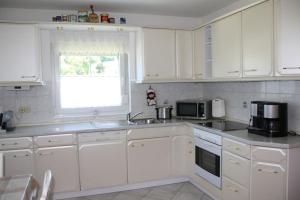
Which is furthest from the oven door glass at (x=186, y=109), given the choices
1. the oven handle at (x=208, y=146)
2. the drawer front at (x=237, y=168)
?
the drawer front at (x=237, y=168)

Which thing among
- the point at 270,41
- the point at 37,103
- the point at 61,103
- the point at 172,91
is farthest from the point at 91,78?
the point at 270,41

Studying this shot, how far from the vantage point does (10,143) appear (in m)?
3.02

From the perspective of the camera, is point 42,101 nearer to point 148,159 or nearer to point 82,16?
point 82,16

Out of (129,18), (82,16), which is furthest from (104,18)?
(129,18)

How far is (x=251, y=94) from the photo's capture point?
3.30 meters

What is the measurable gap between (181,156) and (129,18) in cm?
204

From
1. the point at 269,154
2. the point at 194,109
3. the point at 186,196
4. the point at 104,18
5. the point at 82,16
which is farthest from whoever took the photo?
the point at 194,109

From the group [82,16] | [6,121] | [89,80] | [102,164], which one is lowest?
[102,164]

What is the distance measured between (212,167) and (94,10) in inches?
97.6

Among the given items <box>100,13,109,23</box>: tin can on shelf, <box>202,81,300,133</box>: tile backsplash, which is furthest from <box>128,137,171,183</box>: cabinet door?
<box>100,13,109,23</box>: tin can on shelf

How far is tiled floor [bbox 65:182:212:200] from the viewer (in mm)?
3266

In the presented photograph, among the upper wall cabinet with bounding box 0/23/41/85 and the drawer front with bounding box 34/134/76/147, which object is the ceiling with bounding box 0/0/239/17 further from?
the drawer front with bounding box 34/134/76/147

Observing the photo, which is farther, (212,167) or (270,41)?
(212,167)

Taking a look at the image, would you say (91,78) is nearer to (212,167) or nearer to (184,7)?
Answer: (184,7)
